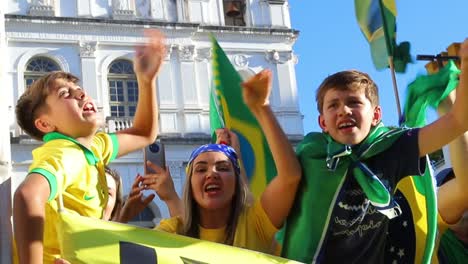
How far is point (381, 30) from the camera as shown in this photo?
171 inches

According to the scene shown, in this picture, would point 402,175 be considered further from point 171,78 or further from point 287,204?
point 171,78

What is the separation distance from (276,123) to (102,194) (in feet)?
2.27

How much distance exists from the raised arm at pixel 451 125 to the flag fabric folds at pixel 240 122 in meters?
1.61

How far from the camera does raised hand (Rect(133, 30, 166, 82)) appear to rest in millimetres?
2926

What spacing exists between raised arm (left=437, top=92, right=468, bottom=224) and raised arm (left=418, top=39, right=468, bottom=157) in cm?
32

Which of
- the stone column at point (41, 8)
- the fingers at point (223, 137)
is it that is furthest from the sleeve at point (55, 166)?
the stone column at point (41, 8)

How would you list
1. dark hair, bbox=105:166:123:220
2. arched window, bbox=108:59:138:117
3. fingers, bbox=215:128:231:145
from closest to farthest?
dark hair, bbox=105:166:123:220 < fingers, bbox=215:128:231:145 < arched window, bbox=108:59:138:117

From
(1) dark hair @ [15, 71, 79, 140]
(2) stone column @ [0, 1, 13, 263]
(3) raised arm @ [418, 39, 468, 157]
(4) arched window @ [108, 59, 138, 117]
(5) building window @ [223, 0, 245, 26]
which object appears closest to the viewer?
(2) stone column @ [0, 1, 13, 263]

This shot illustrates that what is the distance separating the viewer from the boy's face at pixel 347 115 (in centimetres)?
264

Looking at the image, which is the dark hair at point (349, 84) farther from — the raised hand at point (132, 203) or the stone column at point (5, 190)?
the stone column at point (5, 190)

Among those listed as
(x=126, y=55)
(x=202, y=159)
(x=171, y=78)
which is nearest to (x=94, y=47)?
(x=126, y=55)

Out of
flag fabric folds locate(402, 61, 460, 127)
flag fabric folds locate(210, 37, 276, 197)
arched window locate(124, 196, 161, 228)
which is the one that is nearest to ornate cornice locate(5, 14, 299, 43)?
arched window locate(124, 196, 161, 228)

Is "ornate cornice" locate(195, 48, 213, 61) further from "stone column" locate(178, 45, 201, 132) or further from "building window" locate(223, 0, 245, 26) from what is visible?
"building window" locate(223, 0, 245, 26)

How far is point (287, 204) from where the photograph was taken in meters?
2.64
